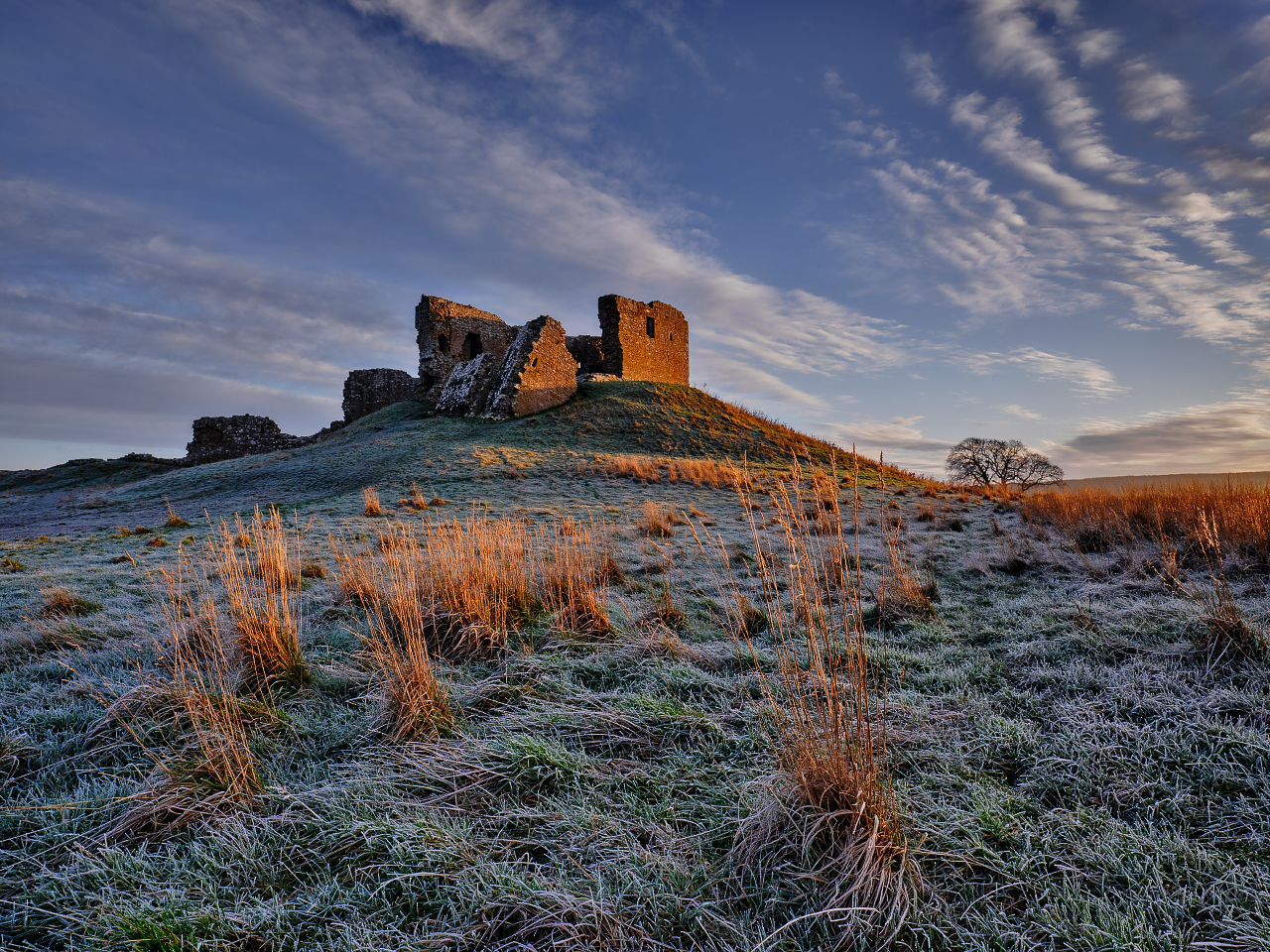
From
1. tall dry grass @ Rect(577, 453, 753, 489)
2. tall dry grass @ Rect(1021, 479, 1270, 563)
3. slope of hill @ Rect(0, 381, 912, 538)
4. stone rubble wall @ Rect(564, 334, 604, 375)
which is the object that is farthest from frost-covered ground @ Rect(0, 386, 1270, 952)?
stone rubble wall @ Rect(564, 334, 604, 375)

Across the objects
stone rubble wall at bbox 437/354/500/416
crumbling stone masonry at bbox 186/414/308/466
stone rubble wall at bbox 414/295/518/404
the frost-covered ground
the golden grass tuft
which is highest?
stone rubble wall at bbox 414/295/518/404

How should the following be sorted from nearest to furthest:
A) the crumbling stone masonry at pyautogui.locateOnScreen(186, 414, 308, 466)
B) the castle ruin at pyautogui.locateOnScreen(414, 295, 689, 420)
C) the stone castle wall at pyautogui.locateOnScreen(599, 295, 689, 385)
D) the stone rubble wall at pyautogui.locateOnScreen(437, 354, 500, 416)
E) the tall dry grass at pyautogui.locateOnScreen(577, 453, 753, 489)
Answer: the tall dry grass at pyautogui.locateOnScreen(577, 453, 753, 489)
the castle ruin at pyautogui.locateOnScreen(414, 295, 689, 420)
the stone rubble wall at pyautogui.locateOnScreen(437, 354, 500, 416)
the crumbling stone masonry at pyautogui.locateOnScreen(186, 414, 308, 466)
the stone castle wall at pyautogui.locateOnScreen(599, 295, 689, 385)

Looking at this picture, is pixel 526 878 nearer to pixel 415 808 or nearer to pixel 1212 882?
pixel 415 808

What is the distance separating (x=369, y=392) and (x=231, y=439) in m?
6.12

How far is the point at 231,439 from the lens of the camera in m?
25.0

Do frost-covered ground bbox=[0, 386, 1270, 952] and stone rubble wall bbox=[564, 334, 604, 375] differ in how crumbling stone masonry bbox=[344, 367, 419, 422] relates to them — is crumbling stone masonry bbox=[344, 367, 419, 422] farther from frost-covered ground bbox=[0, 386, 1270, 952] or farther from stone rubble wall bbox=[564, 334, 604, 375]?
frost-covered ground bbox=[0, 386, 1270, 952]

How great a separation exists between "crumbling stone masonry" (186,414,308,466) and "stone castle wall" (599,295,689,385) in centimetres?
1497

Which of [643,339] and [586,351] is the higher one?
[643,339]

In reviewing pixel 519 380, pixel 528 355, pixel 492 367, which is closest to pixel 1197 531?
pixel 519 380

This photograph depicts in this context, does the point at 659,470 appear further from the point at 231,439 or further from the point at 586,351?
the point at 231,439

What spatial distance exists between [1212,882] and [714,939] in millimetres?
1487

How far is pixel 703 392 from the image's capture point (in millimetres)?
23938

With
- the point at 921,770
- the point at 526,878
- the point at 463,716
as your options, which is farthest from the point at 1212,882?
the point at 463,716

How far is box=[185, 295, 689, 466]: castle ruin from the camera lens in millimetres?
20328
